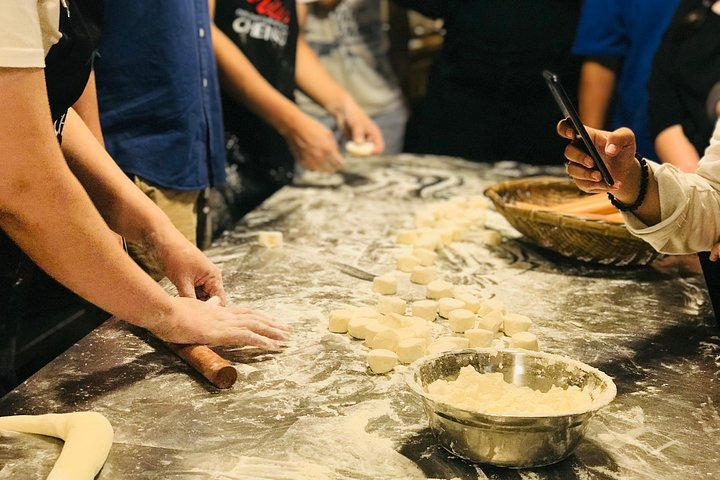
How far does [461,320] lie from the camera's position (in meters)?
1.81

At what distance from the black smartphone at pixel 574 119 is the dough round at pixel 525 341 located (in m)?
0.35

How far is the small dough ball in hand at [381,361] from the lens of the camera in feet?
5.20

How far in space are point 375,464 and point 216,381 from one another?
0.37 m

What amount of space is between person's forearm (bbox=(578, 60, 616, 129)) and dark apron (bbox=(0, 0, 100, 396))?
8.31 ft

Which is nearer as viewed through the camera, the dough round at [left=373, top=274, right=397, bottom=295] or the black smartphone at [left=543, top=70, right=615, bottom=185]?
the black smartphone at [left=543, top=70, right=615, bottom=185]

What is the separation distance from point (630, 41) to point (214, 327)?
9.06 feet

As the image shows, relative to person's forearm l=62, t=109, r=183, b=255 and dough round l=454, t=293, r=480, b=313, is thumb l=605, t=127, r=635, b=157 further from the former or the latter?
person's forearm l=62, t=109, r=183, b=255

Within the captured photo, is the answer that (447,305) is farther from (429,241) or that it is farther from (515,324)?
(429,241)

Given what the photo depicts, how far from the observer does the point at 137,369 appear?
1.59 m

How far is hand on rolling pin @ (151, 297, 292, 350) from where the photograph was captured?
156 centimetres

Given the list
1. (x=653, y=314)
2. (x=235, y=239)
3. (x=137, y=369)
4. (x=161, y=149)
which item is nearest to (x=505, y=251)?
(x=653, y=314)

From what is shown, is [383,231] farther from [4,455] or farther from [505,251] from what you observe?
[4,455]

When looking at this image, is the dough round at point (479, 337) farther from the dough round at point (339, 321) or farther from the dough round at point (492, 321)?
the dough round at point (339, 321)

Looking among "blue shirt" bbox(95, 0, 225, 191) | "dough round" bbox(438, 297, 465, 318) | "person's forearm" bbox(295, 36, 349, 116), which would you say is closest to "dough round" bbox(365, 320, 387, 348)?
"dough round" bbox(438, 297, 465, 318)
